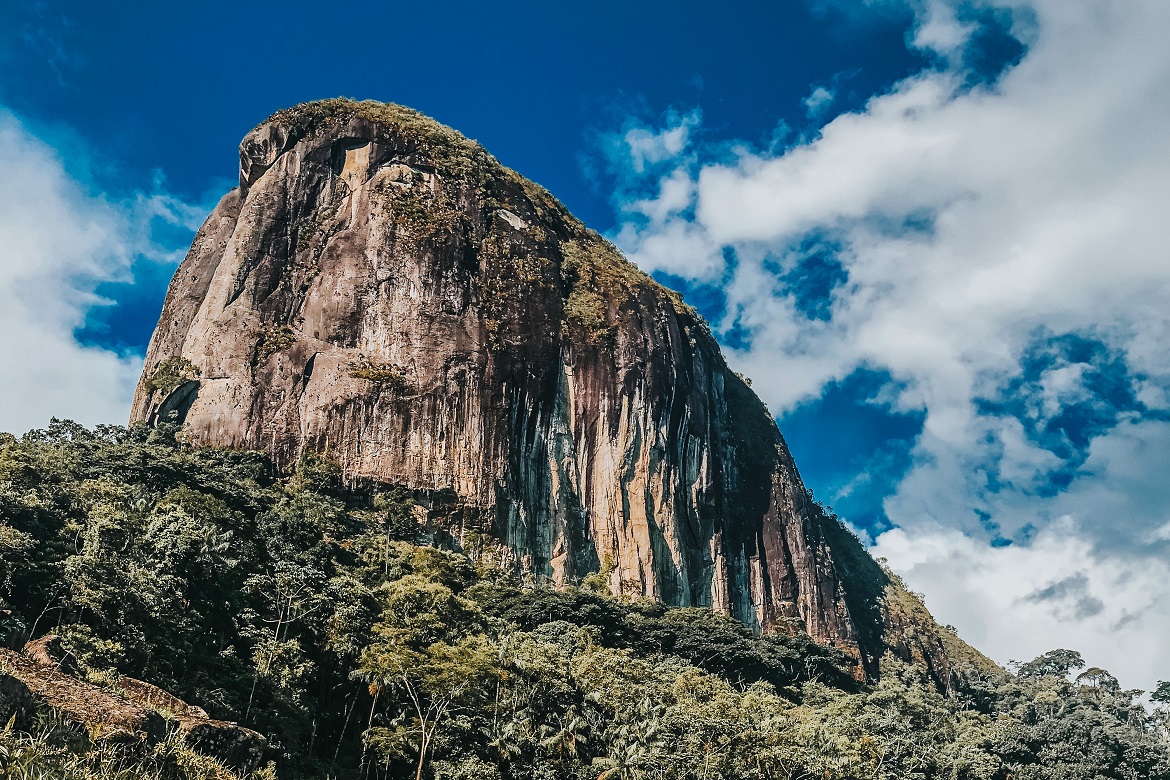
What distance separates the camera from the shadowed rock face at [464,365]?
5747cm

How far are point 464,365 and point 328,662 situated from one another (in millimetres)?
32089

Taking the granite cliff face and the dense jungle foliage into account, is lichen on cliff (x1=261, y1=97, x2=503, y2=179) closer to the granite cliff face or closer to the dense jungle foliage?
the granite cliff face

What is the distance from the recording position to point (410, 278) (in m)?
63.2

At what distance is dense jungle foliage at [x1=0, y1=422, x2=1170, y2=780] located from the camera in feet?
76.4

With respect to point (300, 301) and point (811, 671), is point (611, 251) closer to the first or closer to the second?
point (300, 301)

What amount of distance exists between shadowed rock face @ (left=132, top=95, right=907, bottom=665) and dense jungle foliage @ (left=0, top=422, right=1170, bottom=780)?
43.1 feet

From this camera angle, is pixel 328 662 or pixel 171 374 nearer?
pixel 328 662

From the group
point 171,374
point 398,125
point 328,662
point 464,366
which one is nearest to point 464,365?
point 464,366

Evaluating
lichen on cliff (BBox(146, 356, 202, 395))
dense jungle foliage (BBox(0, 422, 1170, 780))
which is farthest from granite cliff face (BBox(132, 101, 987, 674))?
dense jungle foliage (BBox(0, 422, 1170, 780))

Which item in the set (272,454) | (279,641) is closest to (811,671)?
(272,454)

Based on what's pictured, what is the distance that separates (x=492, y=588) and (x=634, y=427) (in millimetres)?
22381

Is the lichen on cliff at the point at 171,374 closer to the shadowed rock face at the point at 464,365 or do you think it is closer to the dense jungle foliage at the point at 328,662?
the shadowed rock face at the point at 464,365

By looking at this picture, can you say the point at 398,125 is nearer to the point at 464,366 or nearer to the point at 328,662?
the point at 464,366

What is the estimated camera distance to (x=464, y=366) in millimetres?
59938
